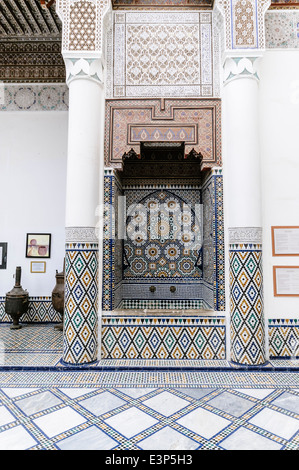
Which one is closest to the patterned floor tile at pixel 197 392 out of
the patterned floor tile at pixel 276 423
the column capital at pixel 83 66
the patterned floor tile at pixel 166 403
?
the patterned floor tile at pixel 166 403

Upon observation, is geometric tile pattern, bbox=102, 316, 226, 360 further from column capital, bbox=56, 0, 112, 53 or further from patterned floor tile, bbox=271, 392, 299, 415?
column capital, bbox=56, 0, 112, 53

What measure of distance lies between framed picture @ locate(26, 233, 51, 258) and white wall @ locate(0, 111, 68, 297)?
6 cm

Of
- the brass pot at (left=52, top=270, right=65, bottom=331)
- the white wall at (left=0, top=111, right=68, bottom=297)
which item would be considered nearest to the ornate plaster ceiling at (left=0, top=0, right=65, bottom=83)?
the white wall at (left=0, top=111, right=68, bottom=297)

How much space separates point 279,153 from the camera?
318 centimetres

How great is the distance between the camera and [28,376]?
2.69 meters

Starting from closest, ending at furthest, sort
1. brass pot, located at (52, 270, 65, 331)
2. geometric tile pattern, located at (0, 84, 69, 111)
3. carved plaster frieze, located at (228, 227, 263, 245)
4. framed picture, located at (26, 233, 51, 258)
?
1. carved plaster frieze, located at (228, 227, 263, 245)
2. brass pot, located at (52, 270, 65, 331)
3. framed picture, located at (26, 233, 51, 258)
4. geometric tile pattern, located at (0, 84, 69, 111)

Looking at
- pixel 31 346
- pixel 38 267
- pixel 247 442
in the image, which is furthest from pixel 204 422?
pixel 38 267

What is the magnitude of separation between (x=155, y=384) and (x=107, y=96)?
2.69 m

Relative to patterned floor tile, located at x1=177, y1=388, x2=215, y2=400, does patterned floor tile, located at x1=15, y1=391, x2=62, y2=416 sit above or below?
below

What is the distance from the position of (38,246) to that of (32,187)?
0.82 m

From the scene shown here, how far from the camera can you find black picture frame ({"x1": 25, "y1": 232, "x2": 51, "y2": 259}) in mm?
4418

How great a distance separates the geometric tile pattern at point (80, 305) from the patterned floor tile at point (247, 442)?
4.91ft

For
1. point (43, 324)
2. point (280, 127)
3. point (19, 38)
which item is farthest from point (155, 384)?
point (19, 38)

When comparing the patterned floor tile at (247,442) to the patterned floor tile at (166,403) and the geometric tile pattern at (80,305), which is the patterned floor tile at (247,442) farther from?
the geometric tile pattern at (80,305)
